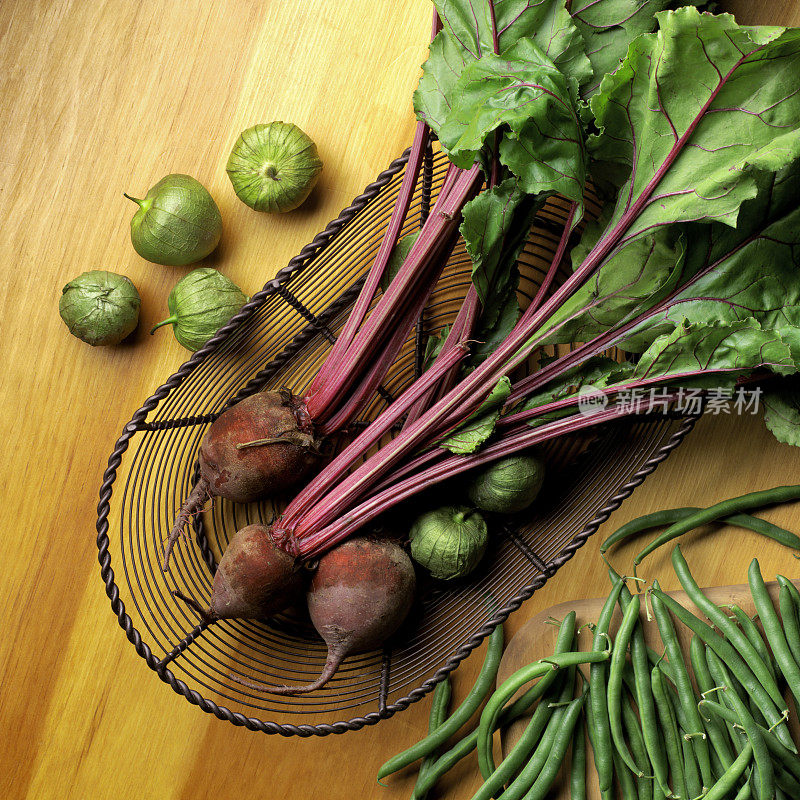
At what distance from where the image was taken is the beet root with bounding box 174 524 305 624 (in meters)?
1.16

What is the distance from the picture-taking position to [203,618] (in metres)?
1.22

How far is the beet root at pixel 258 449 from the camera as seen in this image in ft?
3.87

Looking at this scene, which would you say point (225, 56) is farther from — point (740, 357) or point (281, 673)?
point (281, 673)

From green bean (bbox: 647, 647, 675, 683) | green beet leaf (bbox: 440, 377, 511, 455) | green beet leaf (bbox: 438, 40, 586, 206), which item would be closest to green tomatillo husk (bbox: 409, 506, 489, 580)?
green beet leaf (bbox: 440, 377, 511, 455)

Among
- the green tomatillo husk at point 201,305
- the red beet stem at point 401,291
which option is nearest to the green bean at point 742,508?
the red beet stem at point 401,291

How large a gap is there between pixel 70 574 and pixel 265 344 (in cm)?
63

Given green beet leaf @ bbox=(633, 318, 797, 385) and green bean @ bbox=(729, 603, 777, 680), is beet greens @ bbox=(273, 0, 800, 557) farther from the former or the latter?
green bean @ bbox=(729, 603, 777, 680)

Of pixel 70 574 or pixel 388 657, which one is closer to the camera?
pixel 388 657

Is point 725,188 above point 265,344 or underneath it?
above

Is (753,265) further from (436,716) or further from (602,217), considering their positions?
(436,716)

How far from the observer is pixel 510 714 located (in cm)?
128

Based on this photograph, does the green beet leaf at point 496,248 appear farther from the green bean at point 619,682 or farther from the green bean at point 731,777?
the green bean at point 731,777

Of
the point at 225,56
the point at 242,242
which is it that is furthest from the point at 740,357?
the point at 225,56

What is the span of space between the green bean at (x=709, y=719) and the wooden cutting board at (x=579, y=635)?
0.11 feet
